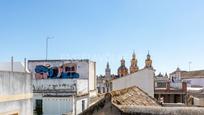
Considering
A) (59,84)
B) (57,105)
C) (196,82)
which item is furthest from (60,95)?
(196,82)

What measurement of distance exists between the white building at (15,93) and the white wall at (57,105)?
1150 centimetres

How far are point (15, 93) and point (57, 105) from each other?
45.6 feet

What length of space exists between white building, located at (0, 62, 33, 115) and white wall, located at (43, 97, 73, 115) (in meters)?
11.5

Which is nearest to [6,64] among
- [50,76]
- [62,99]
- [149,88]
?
[62,99]

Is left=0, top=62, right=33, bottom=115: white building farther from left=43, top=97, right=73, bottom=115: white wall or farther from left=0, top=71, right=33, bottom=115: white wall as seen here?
left=43, top=97, right=73, bottom=115: white wall

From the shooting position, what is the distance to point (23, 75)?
1591 cm

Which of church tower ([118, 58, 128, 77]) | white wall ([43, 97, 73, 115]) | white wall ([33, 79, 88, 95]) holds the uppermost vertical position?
church tower ([118, 58, 128, 77])

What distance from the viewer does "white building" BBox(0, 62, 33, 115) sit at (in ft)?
46.1

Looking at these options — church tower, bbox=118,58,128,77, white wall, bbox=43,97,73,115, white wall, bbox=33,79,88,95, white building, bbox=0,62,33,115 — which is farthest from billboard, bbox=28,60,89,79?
church tower, bbox=118,58,128,77

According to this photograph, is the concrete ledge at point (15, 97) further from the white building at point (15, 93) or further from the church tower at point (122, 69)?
the church tower at point (122, 69)

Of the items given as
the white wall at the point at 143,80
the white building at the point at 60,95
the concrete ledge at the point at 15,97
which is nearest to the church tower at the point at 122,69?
the white building at the point at 60,95

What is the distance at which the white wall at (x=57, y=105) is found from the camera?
2847 cm

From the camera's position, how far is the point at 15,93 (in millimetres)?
15172

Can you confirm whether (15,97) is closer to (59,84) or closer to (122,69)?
(59,84)
